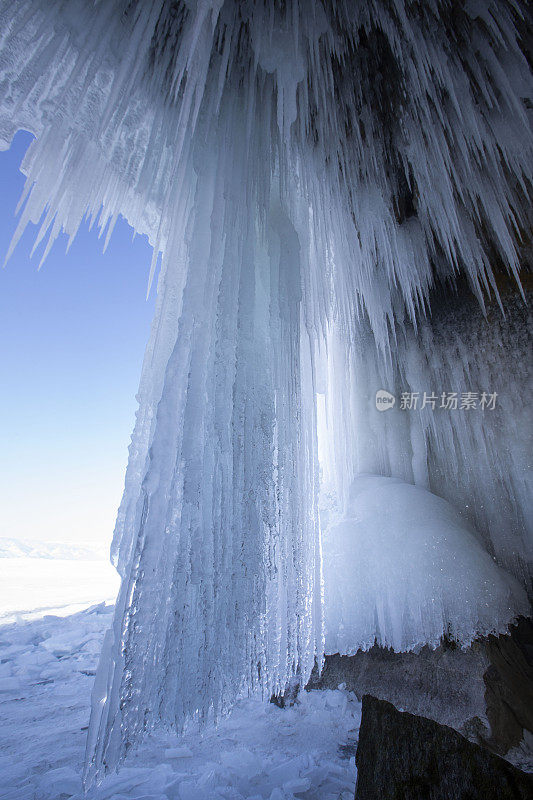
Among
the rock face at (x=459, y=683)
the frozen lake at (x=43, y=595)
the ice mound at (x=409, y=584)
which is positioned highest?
the ice mound at (x=409, y=584)

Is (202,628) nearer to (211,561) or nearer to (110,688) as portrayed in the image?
Result: (211,561)

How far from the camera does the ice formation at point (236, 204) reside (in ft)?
5.45

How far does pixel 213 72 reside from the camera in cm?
254

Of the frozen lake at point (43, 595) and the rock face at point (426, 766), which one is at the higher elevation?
the rock face at point (426, 766)

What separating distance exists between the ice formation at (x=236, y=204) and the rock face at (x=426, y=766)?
1.71 ft

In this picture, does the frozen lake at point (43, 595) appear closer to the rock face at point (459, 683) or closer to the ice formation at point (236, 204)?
the rock face at point (459, 683)

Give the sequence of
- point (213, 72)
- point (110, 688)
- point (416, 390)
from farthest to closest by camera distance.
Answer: point (416, 390)
point (213, 72)
point (110, 688)

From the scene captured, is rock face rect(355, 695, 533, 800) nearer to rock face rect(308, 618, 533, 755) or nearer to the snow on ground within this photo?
the snow on ground

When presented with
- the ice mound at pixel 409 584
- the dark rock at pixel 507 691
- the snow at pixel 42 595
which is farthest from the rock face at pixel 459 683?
the snow at pixel 42 595

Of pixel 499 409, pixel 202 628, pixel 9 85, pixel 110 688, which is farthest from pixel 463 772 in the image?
pixel 9 85

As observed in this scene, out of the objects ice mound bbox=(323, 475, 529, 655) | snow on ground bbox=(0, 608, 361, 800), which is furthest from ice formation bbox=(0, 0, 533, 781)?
ice mound bbox=(323, 475, 529, 655)

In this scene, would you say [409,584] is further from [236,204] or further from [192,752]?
[236,204]

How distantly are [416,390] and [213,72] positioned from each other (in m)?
3.95

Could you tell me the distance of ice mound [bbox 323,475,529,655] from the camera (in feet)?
9.73
